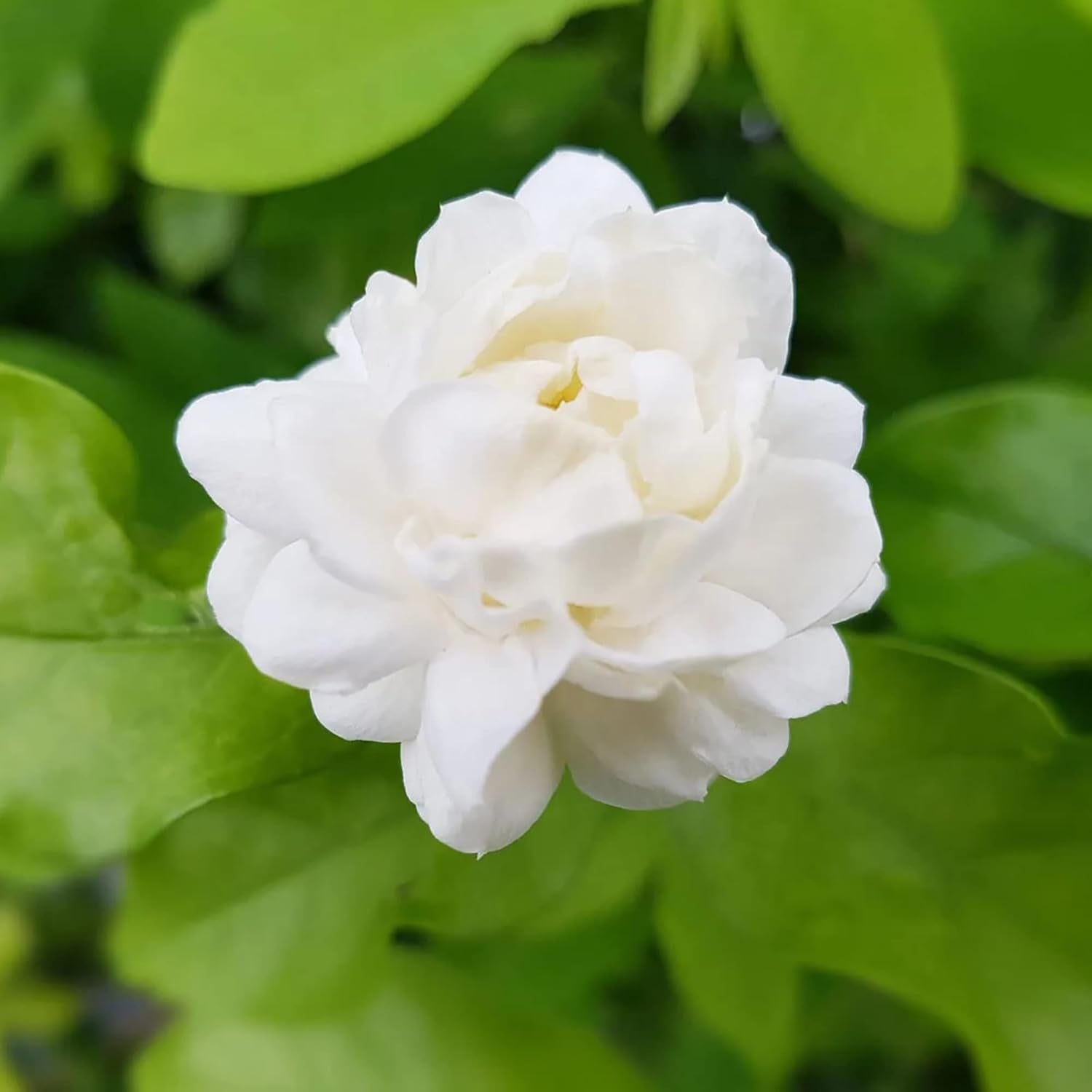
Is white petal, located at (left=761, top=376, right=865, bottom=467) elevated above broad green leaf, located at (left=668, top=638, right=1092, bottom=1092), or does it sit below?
above

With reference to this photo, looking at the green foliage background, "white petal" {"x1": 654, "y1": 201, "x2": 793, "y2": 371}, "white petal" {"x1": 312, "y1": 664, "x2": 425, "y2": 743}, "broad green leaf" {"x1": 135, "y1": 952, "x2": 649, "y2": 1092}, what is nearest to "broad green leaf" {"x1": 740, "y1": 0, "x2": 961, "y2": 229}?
the green foliage background

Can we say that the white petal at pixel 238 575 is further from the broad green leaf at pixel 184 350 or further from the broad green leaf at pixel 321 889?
the broad green leaf at pixel 184 350

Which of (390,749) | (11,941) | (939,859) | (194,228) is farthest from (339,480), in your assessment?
(11,941)

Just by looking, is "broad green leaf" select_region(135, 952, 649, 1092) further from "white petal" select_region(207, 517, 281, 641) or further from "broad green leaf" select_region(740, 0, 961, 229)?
"broad green leaf" select_region(740, 0, 961, 229)

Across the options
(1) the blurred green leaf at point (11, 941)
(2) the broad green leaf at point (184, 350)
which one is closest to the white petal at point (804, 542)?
(2) the broad green leaf at point (184, 350)

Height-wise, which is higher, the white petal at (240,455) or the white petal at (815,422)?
the white petal at (815,422)

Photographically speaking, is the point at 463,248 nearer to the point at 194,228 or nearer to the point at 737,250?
the point at 737,250
